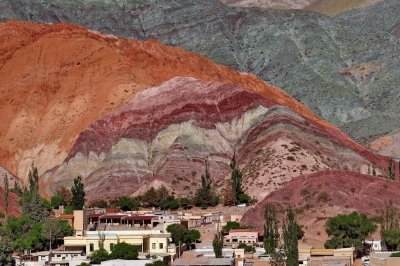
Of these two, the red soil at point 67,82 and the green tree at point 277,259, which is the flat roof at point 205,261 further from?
the red soil at point 67,82

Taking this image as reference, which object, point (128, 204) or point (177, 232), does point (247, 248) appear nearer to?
point (177, 232)

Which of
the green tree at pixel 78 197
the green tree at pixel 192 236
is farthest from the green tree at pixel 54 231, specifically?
the green tree at pixel 78 197

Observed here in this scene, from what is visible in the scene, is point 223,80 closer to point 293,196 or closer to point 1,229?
point 293,196

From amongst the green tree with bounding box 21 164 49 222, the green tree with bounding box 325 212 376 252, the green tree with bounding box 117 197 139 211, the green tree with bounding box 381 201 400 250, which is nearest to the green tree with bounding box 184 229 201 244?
the green tree with bounding box 325 212 376 252

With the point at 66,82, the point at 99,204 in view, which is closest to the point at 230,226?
the point at 99,204

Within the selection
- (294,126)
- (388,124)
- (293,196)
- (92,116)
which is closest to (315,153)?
(294,126)

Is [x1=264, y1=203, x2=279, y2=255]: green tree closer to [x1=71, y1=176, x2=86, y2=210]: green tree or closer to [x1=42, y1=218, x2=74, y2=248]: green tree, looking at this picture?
[x1=42, y1=218, x2=74, y2=248]: green tree
